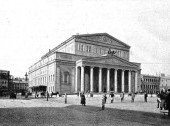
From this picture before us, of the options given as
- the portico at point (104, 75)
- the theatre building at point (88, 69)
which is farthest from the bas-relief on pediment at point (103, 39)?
the portico at point (104, 75)

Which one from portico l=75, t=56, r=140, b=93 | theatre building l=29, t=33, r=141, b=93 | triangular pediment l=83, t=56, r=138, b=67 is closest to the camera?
portico l=75, t=56, r=140, b=93

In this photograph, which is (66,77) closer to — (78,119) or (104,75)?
(104,75)

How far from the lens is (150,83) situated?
115875 millimetres

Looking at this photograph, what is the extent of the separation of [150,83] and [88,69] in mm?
61482

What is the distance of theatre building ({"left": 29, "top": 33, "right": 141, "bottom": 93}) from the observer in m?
60.7

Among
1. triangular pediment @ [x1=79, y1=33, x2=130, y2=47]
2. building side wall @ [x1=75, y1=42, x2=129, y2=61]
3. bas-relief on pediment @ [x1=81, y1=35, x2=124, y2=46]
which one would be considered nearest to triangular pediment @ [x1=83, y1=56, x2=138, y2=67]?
building side wall @ [x1=75, y1=42, x2=129, y2=61]

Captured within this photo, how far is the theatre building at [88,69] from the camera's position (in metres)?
60.7

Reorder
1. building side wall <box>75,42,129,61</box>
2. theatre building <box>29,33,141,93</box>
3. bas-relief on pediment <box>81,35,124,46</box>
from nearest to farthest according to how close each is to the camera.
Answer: theatre building <box>29,33,141,93</box>, building side wall <box>75,42,129,61</box>, bas-relief on pediment <box>81,35,124,46</box>

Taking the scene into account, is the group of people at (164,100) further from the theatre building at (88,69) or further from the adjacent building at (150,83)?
the adjacent building at (150,83)

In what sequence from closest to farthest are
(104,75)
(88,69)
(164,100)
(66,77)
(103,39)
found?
(164,100) < (66,77) < (88,69) < (104,75) < (103,39)

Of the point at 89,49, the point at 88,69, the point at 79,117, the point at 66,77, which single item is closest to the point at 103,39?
the point at 89,49

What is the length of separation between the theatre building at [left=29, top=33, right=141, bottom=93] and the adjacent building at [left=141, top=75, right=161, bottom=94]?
40.2m

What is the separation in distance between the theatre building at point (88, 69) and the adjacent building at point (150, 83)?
40169 mm

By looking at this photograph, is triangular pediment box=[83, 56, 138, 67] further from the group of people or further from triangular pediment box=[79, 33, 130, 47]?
the group of people
